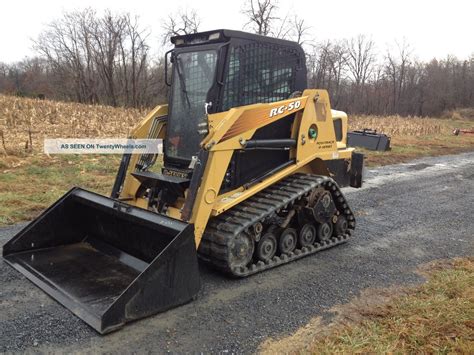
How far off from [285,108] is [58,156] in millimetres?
7685

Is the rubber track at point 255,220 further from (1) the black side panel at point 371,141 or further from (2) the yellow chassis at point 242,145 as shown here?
(1) the black side panel at point 371,141

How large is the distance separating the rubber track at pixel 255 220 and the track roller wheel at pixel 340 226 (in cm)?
28

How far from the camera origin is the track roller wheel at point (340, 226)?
18.3ft

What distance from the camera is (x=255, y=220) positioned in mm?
4293

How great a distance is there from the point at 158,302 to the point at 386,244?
3485 millimetres

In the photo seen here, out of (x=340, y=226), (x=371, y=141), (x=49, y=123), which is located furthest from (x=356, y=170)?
(x=49, y=123)

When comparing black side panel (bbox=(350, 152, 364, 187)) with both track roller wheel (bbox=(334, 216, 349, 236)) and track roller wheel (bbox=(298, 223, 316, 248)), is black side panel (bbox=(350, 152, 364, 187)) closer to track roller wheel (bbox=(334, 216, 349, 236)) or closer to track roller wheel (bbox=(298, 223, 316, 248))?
track roller wheel (bbox=(334, 216, 349, 236))

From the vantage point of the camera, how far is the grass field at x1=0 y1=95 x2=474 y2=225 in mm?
7539

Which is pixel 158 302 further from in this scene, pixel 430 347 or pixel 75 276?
pixel 430 347

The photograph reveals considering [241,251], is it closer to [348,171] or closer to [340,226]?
[340,226]

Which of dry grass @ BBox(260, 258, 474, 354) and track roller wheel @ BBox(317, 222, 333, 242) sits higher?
track roller wheel @ BBox(317, 222, 333, 242)

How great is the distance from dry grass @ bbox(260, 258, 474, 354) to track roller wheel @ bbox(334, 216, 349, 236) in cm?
138

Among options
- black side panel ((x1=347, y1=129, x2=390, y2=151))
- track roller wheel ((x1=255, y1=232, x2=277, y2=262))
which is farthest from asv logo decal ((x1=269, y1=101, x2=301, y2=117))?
black side panel ((x1=347, y1=129, x2=390, y2=151))

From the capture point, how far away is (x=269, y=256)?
4.67 meters
